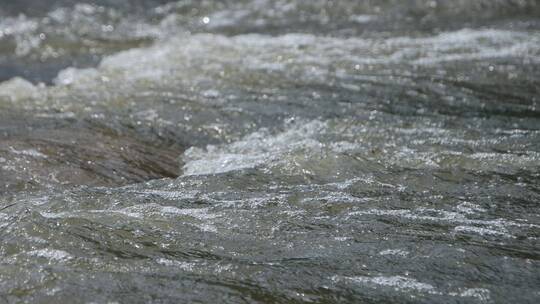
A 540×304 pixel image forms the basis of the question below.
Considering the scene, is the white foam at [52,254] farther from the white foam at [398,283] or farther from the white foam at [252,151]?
the white foam at [252,151]

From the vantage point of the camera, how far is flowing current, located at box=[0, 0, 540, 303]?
2621 mm

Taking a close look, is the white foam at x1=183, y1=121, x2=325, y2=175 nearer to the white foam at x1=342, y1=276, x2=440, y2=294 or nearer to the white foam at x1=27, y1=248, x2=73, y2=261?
the white foam at x1=27, y1=248, x2=73, y2=261

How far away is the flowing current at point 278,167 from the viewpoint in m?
2.62

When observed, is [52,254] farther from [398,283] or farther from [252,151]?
[252,151]

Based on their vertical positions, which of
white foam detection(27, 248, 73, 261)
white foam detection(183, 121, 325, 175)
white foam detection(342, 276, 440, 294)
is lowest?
white foam detection(342, 276, 440, 294)

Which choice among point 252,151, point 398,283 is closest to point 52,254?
point 398,283

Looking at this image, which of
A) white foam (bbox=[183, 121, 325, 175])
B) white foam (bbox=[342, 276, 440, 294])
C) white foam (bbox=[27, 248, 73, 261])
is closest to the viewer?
white foam (bbox=[342, 276, 440, 294])

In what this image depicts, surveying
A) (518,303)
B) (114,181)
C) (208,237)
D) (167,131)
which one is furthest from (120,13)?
(518,303)

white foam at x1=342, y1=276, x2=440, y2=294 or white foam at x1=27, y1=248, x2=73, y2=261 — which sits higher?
white foam at x1=27, y1=248, x2=73, y2=261

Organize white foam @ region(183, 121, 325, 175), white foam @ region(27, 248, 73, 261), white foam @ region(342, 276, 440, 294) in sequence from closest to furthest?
white foam @ region(342, 276, 440, 294), white foam @ region(27, 248, 73, 261), white foam @ region(183, 121, 325, 175)

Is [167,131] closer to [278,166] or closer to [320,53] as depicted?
[278,166]

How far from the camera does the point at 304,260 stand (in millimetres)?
2738

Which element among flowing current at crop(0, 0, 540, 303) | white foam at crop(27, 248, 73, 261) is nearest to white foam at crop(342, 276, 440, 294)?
flowing current at crop(0, 0, 540, 303)

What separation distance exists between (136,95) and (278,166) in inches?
76.5
